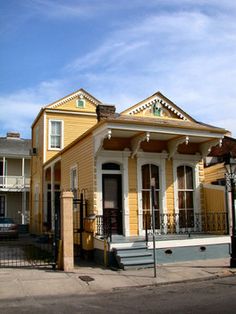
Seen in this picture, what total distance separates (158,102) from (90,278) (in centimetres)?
985

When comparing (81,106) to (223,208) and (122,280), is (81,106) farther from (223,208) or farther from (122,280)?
(122,280)

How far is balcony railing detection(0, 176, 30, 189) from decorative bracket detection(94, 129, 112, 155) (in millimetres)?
19151

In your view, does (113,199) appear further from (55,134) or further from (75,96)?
(75,96)

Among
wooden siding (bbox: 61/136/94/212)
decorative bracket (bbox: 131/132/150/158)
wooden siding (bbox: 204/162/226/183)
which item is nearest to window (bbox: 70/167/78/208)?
wooden siding (bbox: 61/136/94/212)

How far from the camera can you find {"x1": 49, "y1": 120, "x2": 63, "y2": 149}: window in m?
24.6

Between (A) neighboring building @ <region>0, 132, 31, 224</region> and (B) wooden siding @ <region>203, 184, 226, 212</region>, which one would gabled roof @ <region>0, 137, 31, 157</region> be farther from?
(B) wooden siding @ <region>203, 184, 226, 212</region>

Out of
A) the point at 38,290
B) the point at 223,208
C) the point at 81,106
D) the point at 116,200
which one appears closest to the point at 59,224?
the point at 116,200

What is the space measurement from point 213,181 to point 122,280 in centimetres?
1268

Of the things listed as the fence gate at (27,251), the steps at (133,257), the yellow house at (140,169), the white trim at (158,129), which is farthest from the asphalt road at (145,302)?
the white trim at (158,129)

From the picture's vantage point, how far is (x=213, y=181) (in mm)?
22375

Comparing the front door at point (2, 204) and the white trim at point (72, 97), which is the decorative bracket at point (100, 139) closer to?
the white trim at point (72, 97)

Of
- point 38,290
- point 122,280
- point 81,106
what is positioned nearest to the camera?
point 38,290

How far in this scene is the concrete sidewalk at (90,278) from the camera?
32.2 ft

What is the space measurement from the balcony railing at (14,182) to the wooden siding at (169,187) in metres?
18.9
